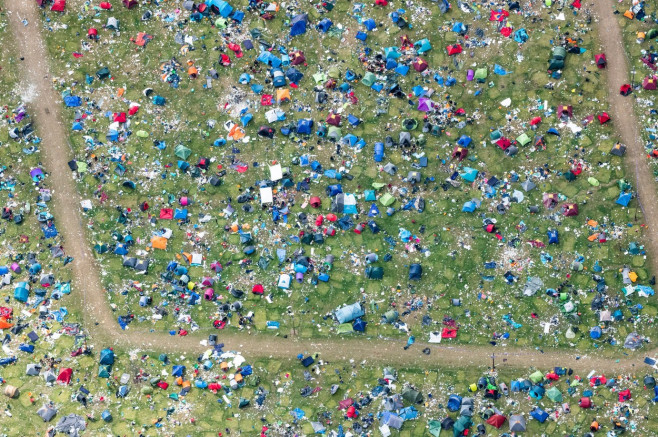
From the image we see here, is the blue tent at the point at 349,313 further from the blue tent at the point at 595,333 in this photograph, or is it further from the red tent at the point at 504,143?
the blue tent at the point at 595,333

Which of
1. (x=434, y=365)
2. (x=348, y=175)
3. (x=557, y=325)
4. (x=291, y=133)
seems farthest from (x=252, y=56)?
(x=557, y=325)

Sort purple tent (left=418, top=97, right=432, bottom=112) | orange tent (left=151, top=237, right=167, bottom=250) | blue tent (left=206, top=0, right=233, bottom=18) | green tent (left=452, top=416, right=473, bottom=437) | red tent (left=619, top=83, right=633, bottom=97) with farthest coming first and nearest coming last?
blue tent (left=206, top=0, right=233, bottom=18) < purple tent (left=418, top=97, right=432, bottom=112) < orange tent (left=151, top=237, right=167, bottom=250) < red tent (left=619, top=83, right=633, bottom=97) < green tent (left=452, top=416, right=473, bottom=437)

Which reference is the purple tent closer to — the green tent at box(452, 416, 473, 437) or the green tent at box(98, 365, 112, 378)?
the green tent at box(452, 416, 473, 437)

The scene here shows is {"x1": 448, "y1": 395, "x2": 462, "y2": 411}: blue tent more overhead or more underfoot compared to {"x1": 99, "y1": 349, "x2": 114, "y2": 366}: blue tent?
more underfoot

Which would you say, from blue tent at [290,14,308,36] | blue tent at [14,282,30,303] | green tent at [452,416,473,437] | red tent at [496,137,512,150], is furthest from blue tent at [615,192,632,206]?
blue tent at [14,282,30,303]

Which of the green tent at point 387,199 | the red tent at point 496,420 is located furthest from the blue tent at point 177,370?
the red tent at point 496,420

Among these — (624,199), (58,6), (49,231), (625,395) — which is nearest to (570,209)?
(624,199)

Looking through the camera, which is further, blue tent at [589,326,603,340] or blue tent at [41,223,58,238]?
blue tent at [41,223,58,238]

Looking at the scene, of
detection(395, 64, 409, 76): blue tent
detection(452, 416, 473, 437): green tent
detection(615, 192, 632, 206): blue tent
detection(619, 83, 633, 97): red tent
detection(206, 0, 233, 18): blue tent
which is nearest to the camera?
detection(452, 416, 473, 437): green tent

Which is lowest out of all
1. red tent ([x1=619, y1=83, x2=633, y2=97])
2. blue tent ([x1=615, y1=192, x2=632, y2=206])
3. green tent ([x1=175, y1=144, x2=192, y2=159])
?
blue tent ([x1=615, y1=192, x2=632, y2=206])
